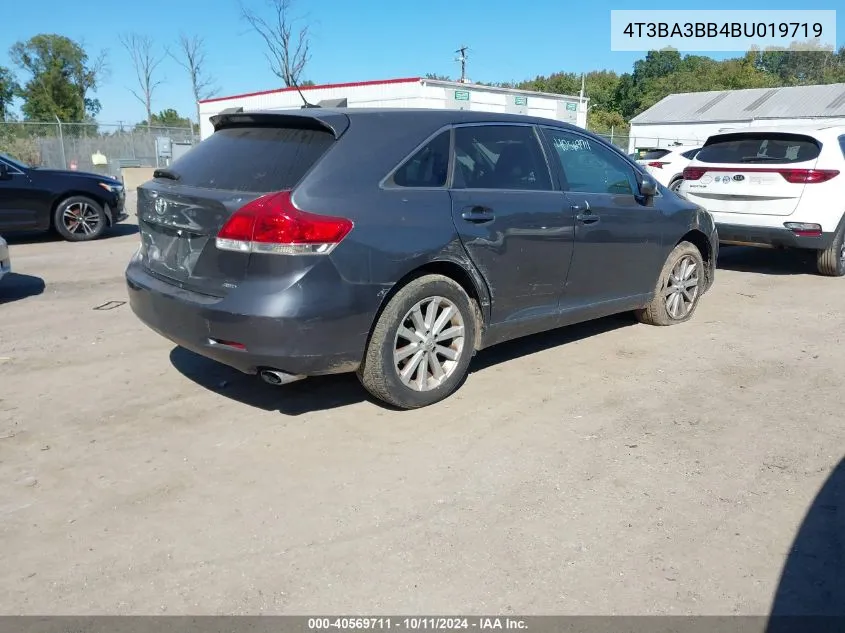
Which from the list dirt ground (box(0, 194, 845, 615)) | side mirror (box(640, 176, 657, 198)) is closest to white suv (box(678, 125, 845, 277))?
dirt ground (box(0, 194, 845, 615))

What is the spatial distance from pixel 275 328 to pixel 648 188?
3234 mm

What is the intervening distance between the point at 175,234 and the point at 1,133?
2247cm

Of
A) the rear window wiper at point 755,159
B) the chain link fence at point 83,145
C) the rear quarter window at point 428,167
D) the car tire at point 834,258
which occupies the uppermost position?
the chain link fence at point 83,145

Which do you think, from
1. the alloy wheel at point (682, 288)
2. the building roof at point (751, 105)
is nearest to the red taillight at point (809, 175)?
the alloy wheel at point (682, 288)

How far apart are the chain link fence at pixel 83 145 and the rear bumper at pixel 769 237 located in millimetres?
20172

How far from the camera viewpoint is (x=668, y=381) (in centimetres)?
472

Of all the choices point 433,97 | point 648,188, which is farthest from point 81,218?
point 433,97

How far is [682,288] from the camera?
6039 millimetres

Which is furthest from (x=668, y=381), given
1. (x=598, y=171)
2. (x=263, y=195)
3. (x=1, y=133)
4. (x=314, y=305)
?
(x=1, y=133)

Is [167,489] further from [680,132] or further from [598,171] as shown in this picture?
[680,132]

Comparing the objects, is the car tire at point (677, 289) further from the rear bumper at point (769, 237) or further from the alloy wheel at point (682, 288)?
the rear bumper at point (769, 237)

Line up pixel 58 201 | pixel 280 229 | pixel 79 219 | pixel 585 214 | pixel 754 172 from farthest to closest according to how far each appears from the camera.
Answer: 1. pixel 79 219
2. pixel 58 201
3. pixel 754 172
4. pixel 585 214
5. pixel 280 229

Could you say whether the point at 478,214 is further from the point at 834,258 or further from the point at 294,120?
the point at 834,258

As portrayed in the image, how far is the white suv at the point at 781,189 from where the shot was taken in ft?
25.2
